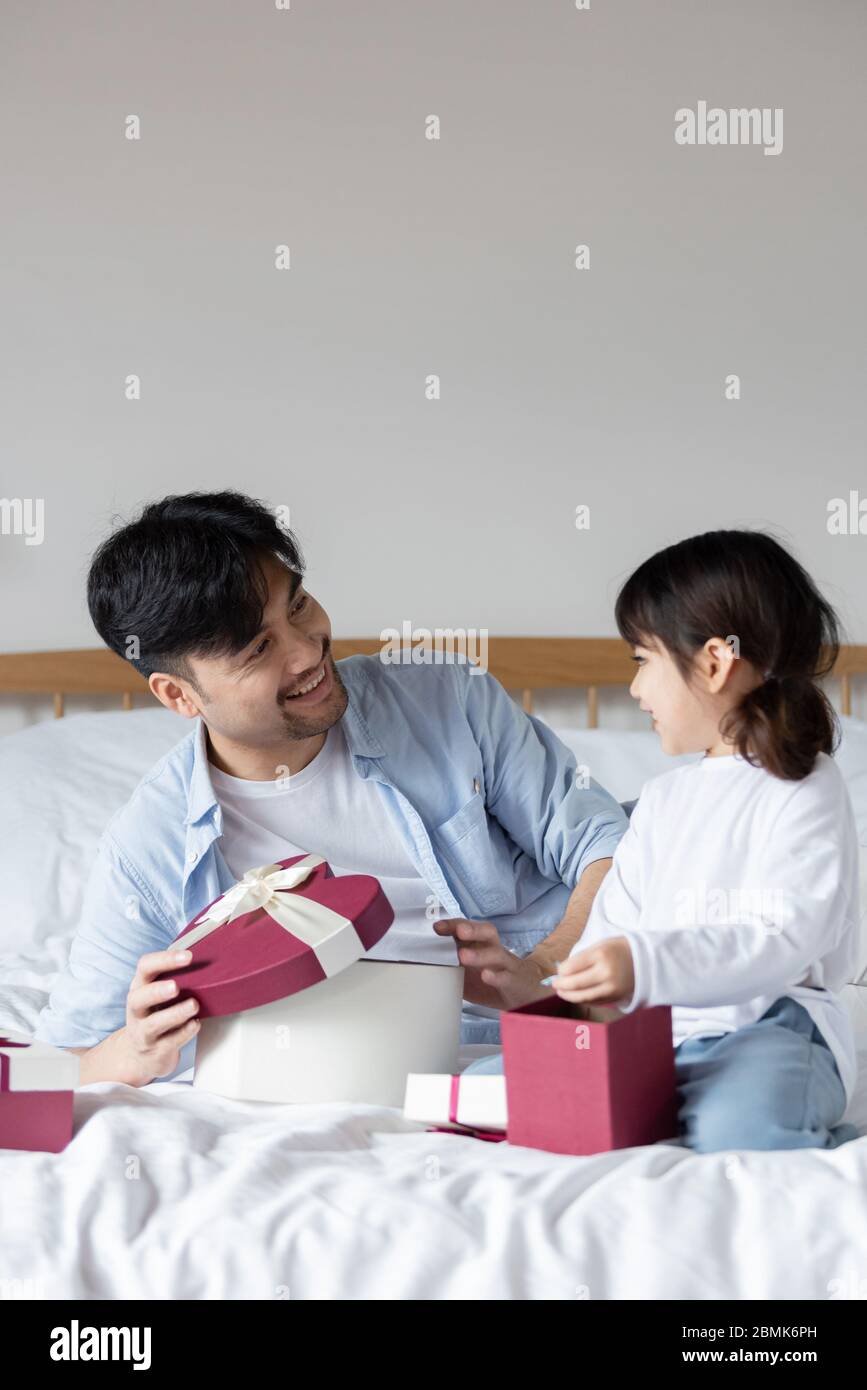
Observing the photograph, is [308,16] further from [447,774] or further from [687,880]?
[687,880]

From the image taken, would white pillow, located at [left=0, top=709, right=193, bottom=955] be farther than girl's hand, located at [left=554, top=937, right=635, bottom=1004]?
Yes

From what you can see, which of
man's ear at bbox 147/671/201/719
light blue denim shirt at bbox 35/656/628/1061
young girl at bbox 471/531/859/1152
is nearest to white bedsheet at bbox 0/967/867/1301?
young girl at bbox 471/531/859/1152

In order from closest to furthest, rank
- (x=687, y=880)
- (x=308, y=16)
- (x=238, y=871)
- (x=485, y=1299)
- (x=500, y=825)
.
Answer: (x=485, y=1299) → (x=687, y=880) → (x=238, y=871) → (x=500, y=825) → (x=308, y=16)

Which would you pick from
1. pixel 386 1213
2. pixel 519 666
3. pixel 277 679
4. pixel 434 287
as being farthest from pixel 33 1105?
pixel 434 287

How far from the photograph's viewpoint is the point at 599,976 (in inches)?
32.9

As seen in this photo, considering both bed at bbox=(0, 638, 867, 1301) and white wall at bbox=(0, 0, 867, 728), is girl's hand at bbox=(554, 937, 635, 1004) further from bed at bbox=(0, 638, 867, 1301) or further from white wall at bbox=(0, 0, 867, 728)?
white wall at bbox=(0, 0, 867, 728)

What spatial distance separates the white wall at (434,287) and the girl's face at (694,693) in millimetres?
1184

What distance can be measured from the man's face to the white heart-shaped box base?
1.15ft

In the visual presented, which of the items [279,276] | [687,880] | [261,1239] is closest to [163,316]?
[279,276]

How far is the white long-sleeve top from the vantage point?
0.87 meters

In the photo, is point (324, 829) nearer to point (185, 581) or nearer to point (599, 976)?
A: point (185, 581)

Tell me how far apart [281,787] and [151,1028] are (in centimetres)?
37
